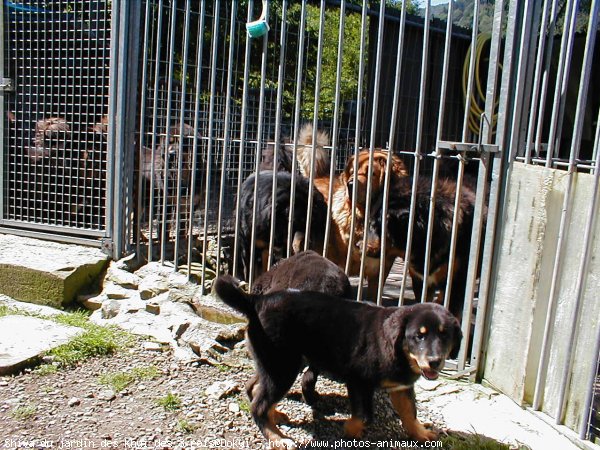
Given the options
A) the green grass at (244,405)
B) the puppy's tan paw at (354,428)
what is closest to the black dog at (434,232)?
the puppy's tan paw at (354,428)

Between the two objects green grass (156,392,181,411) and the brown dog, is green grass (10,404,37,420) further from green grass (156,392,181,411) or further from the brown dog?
the brown dog

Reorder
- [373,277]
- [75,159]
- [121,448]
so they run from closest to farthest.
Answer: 1. [121,448]
2. [373,277]
3. [75,159]

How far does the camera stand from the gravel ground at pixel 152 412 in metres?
3.89

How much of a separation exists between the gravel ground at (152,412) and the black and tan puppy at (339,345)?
0.87 ft

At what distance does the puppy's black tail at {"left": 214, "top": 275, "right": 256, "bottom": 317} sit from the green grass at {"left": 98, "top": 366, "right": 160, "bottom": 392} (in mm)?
1194

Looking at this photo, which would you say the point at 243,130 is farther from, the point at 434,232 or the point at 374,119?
the point at 434,232

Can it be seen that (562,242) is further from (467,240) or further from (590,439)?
(467,240)

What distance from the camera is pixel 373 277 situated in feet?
20.7

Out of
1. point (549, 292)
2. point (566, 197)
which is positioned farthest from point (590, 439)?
point (566, 197)

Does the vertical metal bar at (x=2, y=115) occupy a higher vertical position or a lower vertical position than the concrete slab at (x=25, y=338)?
higher

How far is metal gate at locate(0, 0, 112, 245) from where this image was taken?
6.77 m

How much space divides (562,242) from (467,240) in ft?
5.63

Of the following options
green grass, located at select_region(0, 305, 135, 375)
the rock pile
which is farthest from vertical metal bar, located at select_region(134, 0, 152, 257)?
green grass, located at select_region(0, 305, 135, 375)

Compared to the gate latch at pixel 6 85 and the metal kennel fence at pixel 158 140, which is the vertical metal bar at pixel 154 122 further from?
the gate latch at pixel 6 85
